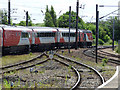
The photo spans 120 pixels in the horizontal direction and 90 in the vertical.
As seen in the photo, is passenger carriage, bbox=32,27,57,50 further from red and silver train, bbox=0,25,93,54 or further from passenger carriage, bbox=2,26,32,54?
passenger carriage, bbox=2,26,32,54

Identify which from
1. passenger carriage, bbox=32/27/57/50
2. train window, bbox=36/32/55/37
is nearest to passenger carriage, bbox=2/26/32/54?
passenger carriage, bbox=32/27/57/50

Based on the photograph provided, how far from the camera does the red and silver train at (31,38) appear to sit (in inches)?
907

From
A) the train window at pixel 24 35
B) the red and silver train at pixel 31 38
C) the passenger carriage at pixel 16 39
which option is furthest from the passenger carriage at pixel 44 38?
the train window at pixel 24 35

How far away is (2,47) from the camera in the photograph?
22.5 meters

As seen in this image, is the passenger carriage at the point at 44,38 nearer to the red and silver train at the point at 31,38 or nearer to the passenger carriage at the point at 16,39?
the red and silver train at the point at 31,38

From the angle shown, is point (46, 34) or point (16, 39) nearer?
point (16, 39)

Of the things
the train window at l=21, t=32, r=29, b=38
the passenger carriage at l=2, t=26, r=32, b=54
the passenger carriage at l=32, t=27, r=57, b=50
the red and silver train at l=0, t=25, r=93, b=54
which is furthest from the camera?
the passenger carriage at l=32, t=27, r=57, b=50

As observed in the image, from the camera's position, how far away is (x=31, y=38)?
27.6 meters

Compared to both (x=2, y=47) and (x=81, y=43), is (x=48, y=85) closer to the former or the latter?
(x=2, y=47)

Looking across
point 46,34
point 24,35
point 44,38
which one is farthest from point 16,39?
point 46,34

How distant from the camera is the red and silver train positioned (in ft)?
75.6

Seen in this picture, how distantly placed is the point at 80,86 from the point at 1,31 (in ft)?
45.7

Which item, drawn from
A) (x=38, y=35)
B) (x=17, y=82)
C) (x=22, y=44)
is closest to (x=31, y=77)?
(x=17, y=82)

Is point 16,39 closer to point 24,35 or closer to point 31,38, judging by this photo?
point 24,35
